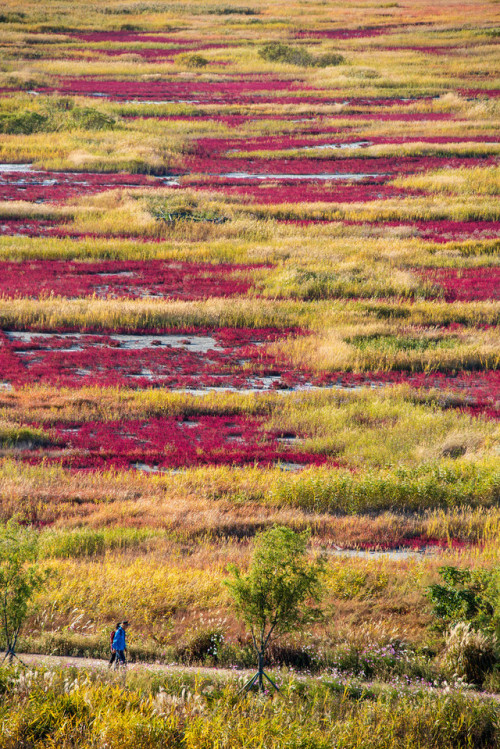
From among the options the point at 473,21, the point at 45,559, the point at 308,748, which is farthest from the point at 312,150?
the point at 473,21

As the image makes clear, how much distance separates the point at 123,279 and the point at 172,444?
1383 centimetres

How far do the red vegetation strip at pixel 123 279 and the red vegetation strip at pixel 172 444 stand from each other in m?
10.3

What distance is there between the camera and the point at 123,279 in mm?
28031

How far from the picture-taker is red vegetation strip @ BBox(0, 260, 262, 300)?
26.4m

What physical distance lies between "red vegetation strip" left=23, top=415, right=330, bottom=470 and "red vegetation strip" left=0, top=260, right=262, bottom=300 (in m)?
10.3

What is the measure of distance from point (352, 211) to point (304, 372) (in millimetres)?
20455

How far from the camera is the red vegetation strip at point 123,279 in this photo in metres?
26.4

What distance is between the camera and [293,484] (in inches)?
513

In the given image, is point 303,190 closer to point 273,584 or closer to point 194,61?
point 273,584

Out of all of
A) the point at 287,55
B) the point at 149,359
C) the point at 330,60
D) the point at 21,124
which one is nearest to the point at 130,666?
the point at 149,359

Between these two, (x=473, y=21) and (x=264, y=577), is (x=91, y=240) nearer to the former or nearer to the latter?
(x=264, y=577)

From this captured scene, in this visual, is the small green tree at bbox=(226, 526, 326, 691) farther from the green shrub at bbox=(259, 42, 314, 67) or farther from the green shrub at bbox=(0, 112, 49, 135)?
the green shrub at bbox=(259, 42, 314, 67)

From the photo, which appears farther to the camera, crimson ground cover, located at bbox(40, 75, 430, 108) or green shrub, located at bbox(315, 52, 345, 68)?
green shrub, located at bbox(315, 52, 345, 68)

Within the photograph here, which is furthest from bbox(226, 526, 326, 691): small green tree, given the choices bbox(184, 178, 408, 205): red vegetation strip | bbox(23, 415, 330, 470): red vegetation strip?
bbox(184, 178, 408, 205): red vegetation strip
